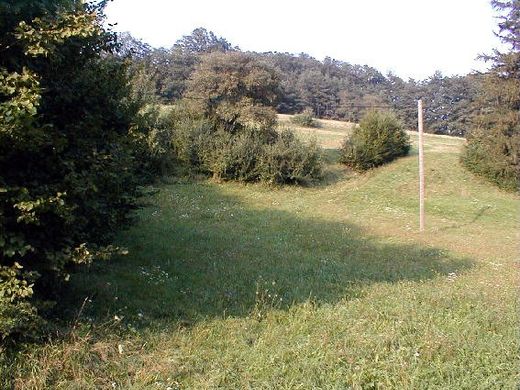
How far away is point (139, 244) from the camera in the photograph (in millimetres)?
8711

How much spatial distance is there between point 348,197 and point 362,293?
593 inches

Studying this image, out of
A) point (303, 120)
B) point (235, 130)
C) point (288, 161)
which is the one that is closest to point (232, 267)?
point (288, 161)

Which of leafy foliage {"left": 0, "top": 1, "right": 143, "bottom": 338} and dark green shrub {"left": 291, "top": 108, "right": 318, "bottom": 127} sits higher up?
dark green shrub {"left": 291, "top": 108, "right": 318, "bottom": 127}

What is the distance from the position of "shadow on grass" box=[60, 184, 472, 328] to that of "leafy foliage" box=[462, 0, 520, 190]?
1375 centimetres

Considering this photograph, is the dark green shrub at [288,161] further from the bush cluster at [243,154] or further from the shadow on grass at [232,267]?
the shadow on grass at [232,267]

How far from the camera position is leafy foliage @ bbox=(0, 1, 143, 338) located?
133 inches

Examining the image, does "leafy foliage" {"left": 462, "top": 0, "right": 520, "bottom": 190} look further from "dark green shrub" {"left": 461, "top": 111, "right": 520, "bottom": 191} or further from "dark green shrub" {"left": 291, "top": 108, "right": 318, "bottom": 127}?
"dark green shrub" {"left": 291, "top": 108, "right": 318, "bottom": 127}

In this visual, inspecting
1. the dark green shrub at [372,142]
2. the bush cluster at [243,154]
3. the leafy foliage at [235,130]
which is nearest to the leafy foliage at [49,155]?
the bush cluster at [243,154]

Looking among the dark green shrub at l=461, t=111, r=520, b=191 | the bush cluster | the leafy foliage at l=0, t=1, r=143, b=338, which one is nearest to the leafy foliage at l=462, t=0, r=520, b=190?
the dark green shrub at l=461, t=111, r=520, b=191

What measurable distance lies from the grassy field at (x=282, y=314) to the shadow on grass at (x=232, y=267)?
36 millimetres

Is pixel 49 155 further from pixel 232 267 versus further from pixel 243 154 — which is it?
pixel 243 154

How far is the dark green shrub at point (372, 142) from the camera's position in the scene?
1031 inches

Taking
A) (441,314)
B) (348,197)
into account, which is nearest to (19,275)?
(441,314)

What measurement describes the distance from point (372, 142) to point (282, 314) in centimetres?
2233
